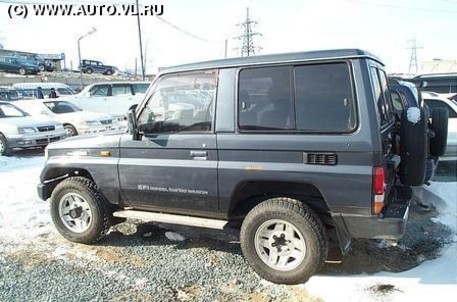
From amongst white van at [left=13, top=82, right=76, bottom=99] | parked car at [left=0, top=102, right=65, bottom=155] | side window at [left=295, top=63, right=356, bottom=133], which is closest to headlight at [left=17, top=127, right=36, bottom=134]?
parked car at [left=0, top=102, right=65, bottom=155]

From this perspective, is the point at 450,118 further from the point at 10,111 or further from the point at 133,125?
the point at 10,111

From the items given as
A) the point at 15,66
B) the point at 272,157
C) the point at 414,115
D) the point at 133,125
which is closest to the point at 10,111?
the point at 133,125

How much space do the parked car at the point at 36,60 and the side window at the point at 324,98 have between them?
4227 centimetres

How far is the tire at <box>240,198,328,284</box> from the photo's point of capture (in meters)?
3.86

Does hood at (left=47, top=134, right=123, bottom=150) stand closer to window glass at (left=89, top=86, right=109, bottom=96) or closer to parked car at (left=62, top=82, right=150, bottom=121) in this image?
parked car at (left=62, top=82, right=150, bottom=121)

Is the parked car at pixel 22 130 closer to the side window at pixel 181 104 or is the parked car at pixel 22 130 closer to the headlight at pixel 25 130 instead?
the headlight at pixel 25 130

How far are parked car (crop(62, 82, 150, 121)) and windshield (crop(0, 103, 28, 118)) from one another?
4984 millimetres

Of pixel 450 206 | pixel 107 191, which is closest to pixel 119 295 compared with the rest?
pixel 107 191

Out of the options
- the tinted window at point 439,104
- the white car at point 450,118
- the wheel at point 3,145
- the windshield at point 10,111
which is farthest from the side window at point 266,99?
the windshield at point 10,111

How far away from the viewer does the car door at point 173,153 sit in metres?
4.26

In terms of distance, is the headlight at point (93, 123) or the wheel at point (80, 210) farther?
the headlight at point (93, 123)

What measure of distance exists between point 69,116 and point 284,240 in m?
11.7

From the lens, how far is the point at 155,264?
4.49 metres

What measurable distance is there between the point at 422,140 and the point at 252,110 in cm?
165
